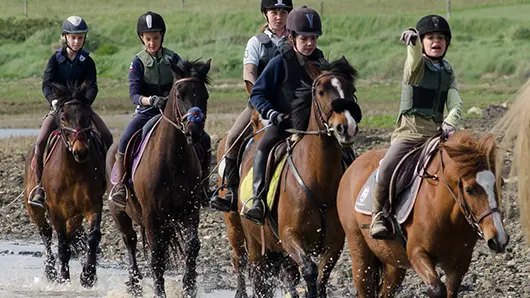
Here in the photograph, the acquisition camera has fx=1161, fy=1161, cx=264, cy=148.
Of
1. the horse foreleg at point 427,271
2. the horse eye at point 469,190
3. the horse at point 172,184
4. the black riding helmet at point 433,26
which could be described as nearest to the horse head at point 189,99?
the horse at point 172,184

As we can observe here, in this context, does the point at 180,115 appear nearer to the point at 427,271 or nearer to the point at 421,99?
the point at 421,99

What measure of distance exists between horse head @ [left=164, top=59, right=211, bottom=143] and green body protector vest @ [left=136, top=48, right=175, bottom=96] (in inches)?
30.2

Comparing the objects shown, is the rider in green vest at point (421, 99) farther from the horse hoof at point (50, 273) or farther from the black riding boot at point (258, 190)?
the horse hoof at point (50, 273)

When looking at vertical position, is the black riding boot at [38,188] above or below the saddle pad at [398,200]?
below

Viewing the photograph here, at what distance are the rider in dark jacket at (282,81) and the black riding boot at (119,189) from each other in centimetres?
231

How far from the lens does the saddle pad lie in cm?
895

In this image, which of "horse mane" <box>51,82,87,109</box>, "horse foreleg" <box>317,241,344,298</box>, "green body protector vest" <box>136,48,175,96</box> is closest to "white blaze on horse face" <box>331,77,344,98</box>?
"horse foreleg" <box>317,241,344,298</box>

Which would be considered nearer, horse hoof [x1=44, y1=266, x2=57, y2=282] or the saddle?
the saddle

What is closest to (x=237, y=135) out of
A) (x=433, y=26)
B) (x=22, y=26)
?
(x=433, y=26)

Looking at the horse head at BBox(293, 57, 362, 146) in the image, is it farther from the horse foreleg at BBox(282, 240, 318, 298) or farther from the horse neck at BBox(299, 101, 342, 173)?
the horse foreleg at BBox(282, 240, 318, 298)

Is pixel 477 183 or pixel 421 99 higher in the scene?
pixel 421 99

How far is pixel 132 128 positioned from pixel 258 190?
2688 mm

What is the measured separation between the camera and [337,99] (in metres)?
9.68

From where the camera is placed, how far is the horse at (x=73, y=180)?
13367mm
